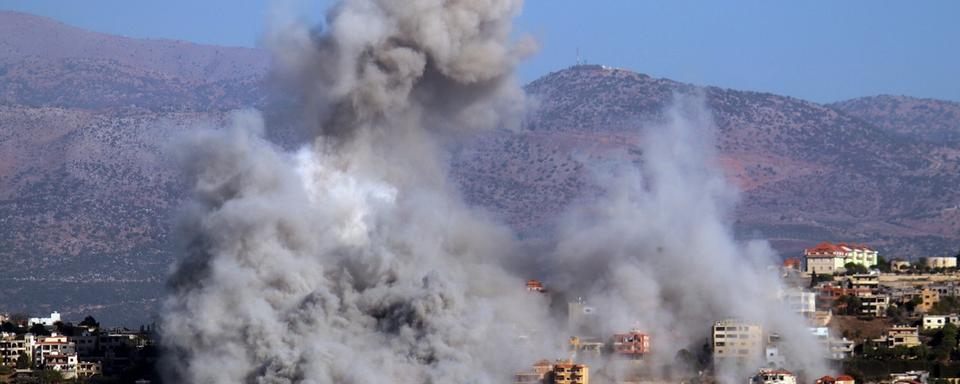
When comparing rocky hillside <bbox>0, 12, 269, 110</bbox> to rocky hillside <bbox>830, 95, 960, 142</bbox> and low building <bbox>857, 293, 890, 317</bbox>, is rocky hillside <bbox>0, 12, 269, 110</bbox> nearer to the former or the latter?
rocky hillside <bbox>830, 95, 960, 142</bbox>

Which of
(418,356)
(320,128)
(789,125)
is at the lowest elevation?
(418,356)

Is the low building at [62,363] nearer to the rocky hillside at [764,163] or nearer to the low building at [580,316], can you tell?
the low building at [580,316]

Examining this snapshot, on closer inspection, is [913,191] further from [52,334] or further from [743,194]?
[52,334]

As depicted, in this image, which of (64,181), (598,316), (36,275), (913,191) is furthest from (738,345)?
(913,191)

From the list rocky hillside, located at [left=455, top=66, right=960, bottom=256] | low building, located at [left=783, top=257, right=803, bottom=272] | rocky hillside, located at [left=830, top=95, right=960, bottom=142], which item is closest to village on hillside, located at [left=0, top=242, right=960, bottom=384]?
low building, located at [left=783, top=257, right=803, bottom=272]

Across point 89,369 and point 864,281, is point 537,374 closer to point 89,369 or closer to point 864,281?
point 89,369

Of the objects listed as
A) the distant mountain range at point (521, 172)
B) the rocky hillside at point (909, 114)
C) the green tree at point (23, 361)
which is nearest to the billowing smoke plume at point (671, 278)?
the green tree at point (23, 361)

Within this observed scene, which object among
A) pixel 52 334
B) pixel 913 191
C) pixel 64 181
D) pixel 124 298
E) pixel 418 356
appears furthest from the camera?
pixel 913 191
